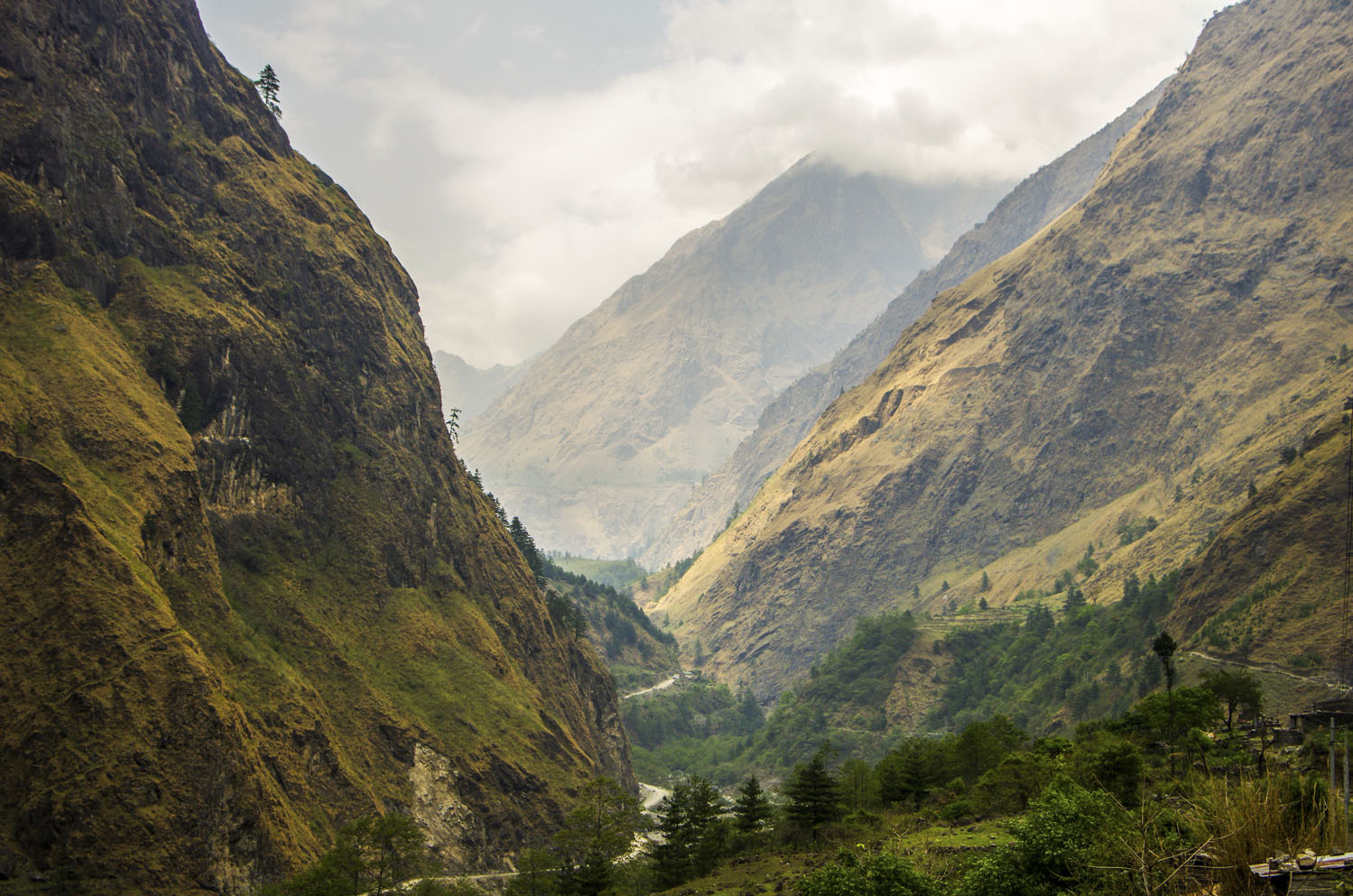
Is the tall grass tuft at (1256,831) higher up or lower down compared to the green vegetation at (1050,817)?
higher up

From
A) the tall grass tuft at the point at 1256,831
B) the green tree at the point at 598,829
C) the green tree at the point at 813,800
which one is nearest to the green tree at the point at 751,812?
the green tree at the point at 813,800

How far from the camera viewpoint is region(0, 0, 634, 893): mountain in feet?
252

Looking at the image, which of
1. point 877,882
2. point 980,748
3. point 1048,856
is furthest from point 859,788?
point 1048,856

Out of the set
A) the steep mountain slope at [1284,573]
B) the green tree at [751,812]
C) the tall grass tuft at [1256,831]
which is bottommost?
the green tree at [751,812]

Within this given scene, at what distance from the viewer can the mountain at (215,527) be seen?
7675 cm

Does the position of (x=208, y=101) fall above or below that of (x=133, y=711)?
above

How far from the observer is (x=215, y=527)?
351 ft

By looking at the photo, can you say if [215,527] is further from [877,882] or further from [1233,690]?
[1233,690]

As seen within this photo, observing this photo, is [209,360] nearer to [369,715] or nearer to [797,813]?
[369,715]

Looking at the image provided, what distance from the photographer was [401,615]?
403 feet

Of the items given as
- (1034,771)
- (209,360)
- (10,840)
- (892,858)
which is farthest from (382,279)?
(892,858)

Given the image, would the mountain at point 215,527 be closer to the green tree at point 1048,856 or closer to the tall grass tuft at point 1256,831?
the green tree at point 1048,856

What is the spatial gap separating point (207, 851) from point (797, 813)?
154ft

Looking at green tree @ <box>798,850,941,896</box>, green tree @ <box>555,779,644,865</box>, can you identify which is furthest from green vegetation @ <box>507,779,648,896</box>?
A: green tree @ <box>798,850,941,896</box>
